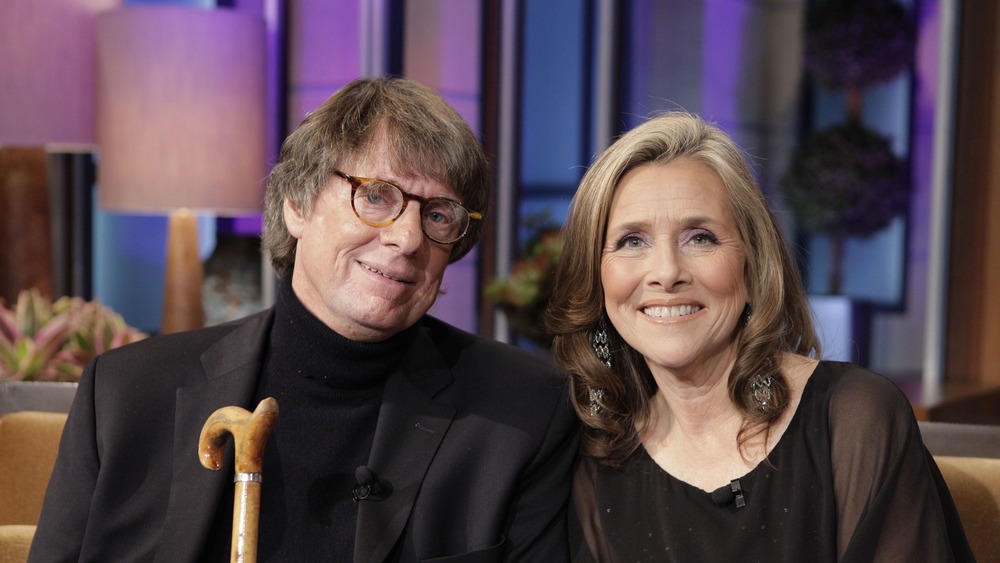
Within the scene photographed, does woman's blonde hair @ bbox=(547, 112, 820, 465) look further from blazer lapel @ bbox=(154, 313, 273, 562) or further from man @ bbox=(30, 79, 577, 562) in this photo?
blazer lapel @ bbox=(154, 313, 273, 562)

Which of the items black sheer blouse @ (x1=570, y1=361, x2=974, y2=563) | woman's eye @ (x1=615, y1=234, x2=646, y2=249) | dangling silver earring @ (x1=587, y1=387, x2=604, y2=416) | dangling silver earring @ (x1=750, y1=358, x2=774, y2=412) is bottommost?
black sheer blouse @ (x1=570, y1=361, x2=974, y2=563)

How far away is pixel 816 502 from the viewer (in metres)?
1.83

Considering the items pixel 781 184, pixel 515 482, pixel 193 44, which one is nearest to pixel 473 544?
pixel 515 482

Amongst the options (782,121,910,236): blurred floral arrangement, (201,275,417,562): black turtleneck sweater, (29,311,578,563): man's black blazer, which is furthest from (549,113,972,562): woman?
(782,121,910,236): blurred floral arrangement

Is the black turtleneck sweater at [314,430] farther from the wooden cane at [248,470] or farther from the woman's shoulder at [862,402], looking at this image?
the woman's shoulder at [862,402]

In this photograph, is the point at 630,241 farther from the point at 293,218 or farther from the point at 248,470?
the point at 248,470

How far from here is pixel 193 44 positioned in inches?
148

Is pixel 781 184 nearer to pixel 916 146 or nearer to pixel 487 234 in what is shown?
pixel 916 146

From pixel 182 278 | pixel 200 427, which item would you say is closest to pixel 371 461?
pixel 200 427

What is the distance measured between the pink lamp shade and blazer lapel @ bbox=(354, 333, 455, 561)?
190 cm

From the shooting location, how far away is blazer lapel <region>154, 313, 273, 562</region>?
6.16 feet

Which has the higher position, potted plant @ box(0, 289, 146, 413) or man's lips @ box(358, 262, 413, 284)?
man's lips @ box(358, 262, 413, 284)

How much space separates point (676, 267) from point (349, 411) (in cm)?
65

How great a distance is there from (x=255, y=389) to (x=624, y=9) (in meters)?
5.00
